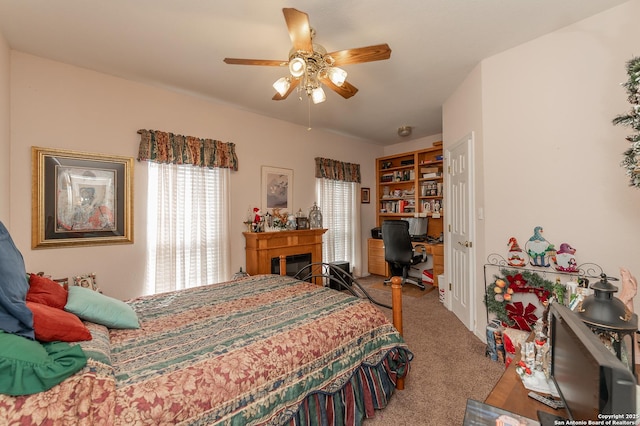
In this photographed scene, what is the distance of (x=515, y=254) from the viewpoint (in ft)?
7.93

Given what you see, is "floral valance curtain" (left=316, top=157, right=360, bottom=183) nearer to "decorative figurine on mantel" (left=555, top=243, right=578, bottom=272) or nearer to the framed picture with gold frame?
the framed picture with gold frame

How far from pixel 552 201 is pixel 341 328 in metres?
2.06

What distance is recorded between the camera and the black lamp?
896mm

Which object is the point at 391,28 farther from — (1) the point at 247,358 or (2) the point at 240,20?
(1) the point at 247,358

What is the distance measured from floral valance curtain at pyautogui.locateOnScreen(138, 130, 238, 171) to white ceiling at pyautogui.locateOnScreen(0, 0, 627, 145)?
578mm

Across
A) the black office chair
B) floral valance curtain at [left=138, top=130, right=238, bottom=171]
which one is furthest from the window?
the black office chair

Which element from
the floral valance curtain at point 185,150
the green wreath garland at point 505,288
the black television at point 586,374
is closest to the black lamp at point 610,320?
the black television at point 586,374

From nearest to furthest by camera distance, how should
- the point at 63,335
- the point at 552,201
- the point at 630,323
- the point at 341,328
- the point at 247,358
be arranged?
the point at 630,323 < the point at 63,335 < the point at 247,358 < the point at 341,328 < the point at 552,201

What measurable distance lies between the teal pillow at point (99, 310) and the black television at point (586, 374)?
6.64 feet

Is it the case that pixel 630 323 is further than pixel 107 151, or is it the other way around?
pixel 107 151

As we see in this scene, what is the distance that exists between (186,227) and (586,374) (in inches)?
135

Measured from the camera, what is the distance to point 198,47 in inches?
91.0

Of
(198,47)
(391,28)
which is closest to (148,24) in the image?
(198,47)

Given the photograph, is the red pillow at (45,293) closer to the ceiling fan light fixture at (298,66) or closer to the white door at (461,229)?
the ceiling fan light fixture at (298,66)
